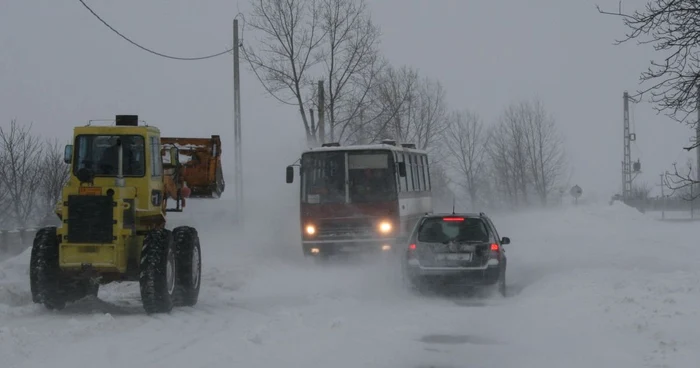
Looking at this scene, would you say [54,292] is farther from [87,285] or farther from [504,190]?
[504,190]

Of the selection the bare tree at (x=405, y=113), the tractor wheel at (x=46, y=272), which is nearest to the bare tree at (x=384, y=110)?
the bare tree at (x=405, y=113)

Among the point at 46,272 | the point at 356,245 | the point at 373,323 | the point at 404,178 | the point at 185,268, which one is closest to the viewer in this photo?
the point at 373,323

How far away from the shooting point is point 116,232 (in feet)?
42.6

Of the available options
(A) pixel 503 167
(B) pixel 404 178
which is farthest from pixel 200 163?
(A) pixel 503 167

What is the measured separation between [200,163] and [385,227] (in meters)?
6.39

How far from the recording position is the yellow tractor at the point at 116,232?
42.4 feet

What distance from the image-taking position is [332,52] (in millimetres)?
37625

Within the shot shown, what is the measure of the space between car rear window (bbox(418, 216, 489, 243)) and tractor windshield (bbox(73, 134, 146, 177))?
5235 millimetres

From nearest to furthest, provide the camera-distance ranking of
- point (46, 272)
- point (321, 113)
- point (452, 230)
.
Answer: point (46, 272) → point (452, 230) → point (321, 113)

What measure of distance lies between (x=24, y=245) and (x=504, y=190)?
55.8m

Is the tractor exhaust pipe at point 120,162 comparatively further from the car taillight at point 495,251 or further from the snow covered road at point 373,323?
the car taillight at point 495,251

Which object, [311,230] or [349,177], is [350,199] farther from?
[311,230]

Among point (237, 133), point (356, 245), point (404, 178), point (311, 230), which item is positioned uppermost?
point (237, 133)

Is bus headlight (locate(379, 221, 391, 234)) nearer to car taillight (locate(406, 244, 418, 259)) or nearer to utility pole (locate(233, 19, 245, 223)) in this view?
car taillight (locate(406, 244, 418, 259))
